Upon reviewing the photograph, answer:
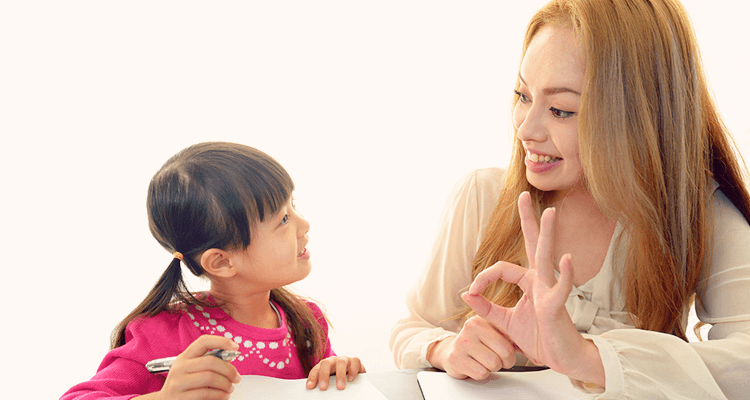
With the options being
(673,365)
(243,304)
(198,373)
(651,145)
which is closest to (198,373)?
(198,373)

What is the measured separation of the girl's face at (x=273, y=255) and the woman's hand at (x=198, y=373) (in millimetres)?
205

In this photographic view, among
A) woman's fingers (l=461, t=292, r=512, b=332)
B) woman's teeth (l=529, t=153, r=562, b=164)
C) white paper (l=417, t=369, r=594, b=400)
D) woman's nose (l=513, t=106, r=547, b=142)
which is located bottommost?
white paper (l=417, t=369, r=594, b=400)

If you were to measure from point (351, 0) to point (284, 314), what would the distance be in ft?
4.27

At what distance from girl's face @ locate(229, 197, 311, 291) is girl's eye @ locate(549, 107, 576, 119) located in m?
0.49

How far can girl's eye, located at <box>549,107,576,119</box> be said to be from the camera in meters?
0.92

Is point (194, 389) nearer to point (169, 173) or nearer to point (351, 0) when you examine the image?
point (169, 173)

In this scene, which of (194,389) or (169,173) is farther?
(169,173)

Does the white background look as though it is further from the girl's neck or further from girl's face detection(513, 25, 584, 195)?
the girl's neck

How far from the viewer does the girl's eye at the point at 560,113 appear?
3.01 feet

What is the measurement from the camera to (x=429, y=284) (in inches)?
43.9

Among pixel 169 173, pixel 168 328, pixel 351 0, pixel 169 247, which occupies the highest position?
pixel 351 0

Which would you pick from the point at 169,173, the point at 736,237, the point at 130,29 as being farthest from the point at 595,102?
the point at 130,29

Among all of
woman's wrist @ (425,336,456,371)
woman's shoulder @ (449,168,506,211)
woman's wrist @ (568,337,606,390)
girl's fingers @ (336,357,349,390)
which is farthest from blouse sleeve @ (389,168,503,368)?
woman's wrist @ (568,337,606,390)

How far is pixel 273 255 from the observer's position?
2.92 ft
